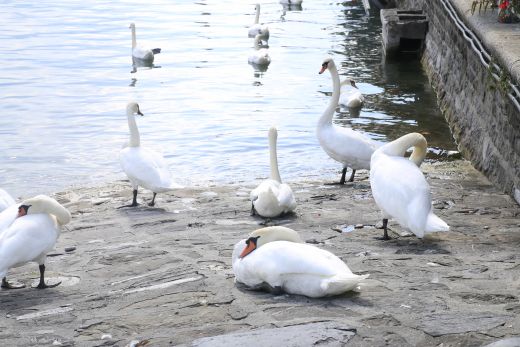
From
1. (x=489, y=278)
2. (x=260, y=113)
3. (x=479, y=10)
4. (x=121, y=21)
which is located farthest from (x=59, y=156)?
(x=121, y=21)

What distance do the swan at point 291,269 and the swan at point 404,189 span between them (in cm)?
142

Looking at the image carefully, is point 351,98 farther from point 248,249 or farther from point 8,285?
point 248,249

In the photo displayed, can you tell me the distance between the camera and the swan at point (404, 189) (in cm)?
733

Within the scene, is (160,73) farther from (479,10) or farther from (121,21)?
(479,10)

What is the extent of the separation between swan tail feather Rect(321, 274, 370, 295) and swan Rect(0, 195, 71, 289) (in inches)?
92.1

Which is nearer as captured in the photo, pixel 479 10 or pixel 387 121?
pixel 479 10

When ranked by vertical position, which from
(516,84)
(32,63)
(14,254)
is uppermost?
(516,84)

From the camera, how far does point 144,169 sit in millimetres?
10172

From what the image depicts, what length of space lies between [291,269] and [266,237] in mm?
583

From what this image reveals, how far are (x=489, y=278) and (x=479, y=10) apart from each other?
7048 millimetres

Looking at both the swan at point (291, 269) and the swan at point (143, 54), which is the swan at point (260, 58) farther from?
the swan at point (291, 269)

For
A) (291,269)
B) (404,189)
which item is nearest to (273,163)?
(404,189)

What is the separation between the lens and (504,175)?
9.77 meters

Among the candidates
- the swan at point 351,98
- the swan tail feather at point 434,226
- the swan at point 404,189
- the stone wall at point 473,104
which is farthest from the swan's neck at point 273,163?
the swan at point 351,98
